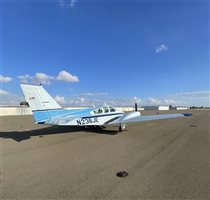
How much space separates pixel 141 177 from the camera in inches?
171

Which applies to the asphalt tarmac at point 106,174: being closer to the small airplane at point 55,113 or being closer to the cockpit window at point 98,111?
the small airplane at point 55,113

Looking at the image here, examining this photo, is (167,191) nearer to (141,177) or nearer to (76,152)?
(141,177)

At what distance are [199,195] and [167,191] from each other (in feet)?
2.10

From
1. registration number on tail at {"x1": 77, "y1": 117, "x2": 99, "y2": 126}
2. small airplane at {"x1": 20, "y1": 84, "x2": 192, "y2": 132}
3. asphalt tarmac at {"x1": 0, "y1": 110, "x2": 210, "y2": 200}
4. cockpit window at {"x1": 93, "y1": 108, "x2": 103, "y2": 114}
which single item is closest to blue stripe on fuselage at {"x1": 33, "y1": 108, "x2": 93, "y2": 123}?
small airplane at {"x1": 20, "y1": 84, "x2": 192, "y2": 132}

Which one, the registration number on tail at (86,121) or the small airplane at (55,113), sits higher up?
the small airplane at (55,113)

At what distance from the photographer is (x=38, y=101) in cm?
1002

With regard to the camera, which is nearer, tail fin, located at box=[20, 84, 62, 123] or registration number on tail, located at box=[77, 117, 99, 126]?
tail fin, located at box=[20, 84, 62, 123]

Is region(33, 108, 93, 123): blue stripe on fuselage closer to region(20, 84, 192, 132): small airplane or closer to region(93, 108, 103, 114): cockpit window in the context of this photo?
region(20, 84, 192, 132): small airplane

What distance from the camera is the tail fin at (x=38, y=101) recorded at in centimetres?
973

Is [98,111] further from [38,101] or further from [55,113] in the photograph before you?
[38,101]

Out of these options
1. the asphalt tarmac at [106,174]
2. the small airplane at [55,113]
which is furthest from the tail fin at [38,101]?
the asphalt tarmac at [106,174]

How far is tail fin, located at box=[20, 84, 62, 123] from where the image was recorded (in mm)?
9727

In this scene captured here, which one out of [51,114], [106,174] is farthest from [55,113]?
[106,174]

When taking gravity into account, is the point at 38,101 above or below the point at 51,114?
above
